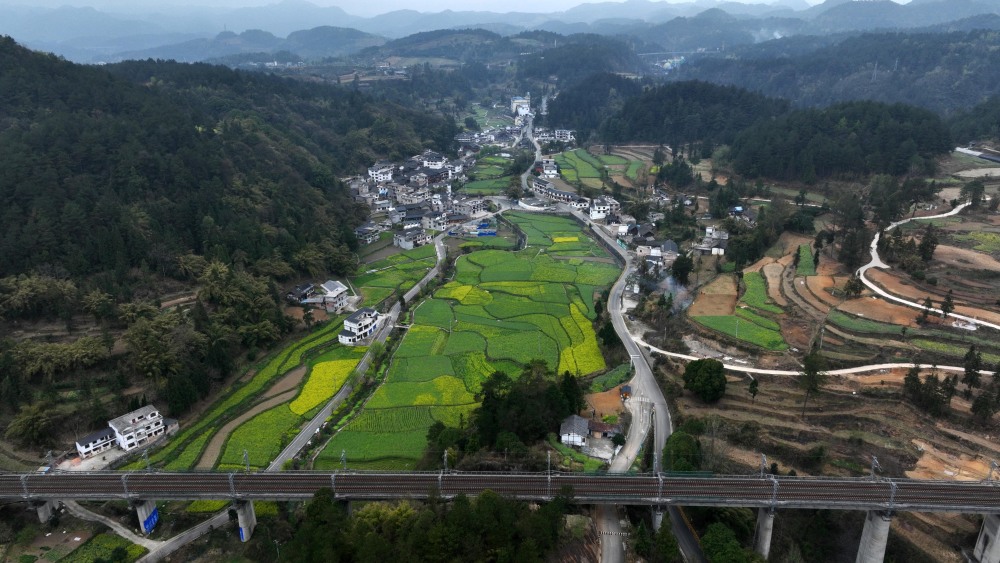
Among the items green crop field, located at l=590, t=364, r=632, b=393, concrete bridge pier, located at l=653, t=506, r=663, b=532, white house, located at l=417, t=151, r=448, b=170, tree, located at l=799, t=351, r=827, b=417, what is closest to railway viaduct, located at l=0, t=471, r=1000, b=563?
concrete bridge pier, located at l=653, t=506, r=663, b=532

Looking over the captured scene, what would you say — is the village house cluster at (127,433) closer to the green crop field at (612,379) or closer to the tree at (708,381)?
the green crop field at (612,379)

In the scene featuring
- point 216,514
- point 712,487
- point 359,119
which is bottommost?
point 216,514

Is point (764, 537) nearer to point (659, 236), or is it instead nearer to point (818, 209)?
point (659, 236)

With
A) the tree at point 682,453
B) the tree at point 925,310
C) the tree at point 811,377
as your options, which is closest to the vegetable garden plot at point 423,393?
the tree at point 682,453

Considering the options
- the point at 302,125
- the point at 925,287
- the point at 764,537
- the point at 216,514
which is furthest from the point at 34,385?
the point at 302,125

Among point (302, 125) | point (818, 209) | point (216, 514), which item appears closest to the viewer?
point (216, 514)

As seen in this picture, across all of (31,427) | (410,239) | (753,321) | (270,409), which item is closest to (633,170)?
(410,239)

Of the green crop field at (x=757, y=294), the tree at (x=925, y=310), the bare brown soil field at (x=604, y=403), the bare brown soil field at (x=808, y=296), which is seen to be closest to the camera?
the bare brown soil field at (x=604, y=403)
